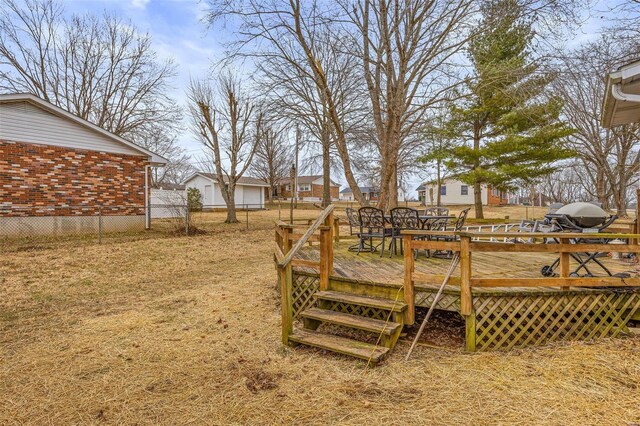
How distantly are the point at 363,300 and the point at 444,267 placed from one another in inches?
66.6

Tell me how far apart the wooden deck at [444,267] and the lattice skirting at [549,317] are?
117 millimetres

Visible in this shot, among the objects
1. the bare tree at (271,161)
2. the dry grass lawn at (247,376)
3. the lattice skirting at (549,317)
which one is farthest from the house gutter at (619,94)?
the bare tree at (271,161)

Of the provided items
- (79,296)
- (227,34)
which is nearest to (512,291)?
(79,296)

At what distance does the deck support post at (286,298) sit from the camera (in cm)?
388

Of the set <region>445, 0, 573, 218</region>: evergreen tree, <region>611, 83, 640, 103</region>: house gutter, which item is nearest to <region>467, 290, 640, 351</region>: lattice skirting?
<region>611, 83, 640, 103</region>: house gutter

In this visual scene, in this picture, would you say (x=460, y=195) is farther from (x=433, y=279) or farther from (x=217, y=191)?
(x=433, y=279)

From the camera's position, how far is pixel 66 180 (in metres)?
11.7

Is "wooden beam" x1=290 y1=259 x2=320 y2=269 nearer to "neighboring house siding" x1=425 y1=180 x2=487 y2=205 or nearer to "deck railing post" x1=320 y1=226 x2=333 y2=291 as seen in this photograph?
"deck railing post" x1=320 y1=226 x2=333 y2=291

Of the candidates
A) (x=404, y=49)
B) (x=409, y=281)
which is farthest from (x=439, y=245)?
(x=404, y=49)

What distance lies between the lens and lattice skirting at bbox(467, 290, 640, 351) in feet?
12.5

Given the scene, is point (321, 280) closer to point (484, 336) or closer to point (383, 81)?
point (484, 336)

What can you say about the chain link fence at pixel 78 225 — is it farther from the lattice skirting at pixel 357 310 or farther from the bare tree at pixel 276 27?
the lattice skirting at pixel 357 310

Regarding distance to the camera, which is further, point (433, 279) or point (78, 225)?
point (78, 225)

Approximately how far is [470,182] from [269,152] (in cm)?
1901
